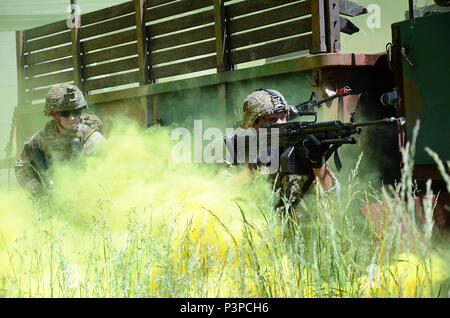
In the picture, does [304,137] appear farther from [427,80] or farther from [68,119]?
[68,119]

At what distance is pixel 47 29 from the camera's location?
8.99m

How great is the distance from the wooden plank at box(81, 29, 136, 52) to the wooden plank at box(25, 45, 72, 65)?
35 cm

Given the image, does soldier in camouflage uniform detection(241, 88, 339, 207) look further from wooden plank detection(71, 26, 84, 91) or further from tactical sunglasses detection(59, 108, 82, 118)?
wooden plank detection(71, 26, 84, 91)

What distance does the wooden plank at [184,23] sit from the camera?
6.63 metres

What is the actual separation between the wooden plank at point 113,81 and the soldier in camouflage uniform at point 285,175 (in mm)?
3052

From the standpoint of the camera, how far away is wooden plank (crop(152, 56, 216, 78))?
657cm

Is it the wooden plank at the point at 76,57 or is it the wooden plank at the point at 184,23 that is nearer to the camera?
the wooden plank at the point at 184,23

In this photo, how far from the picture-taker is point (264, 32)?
19.6 ft

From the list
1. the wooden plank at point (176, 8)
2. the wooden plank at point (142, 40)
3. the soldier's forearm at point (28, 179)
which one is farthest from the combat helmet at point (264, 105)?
the wooden plank at point (142, 40)

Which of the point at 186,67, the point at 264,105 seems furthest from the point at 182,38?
the point at 264,105

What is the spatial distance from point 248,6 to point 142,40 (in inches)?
67.6

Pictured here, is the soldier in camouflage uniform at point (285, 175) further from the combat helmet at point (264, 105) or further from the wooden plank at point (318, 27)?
the wooden plank at point (318, 27)

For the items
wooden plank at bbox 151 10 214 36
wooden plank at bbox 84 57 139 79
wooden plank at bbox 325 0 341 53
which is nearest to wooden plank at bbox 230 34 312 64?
wooden plank at bbox 325 0 341 53

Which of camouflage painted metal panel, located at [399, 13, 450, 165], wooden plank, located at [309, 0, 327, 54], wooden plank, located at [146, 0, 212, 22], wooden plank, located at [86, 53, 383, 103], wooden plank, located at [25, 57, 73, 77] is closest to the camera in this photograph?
camouflage painted metal panel, located at [399, 13, 450, 165]
